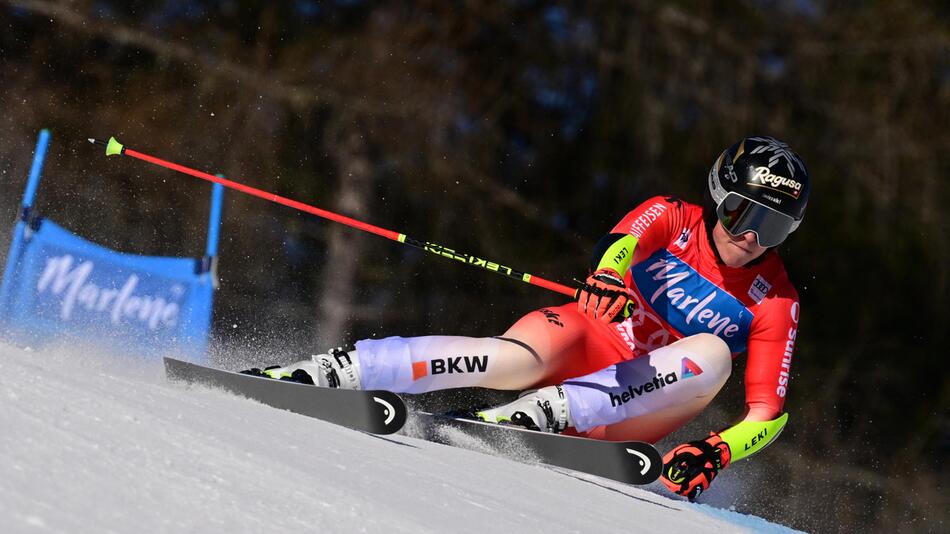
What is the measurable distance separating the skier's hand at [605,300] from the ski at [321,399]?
511mm

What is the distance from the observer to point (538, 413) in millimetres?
3088

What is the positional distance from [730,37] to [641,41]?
778 millimetres

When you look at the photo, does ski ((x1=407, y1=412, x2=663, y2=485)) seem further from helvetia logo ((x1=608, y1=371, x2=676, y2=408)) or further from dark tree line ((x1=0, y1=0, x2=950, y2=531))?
dark tree line ((x1=0, y1=0, x2=950, y2=531))

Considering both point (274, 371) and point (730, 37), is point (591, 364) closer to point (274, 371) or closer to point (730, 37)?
point (274, 371)

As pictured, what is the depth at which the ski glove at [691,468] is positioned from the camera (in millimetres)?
3023

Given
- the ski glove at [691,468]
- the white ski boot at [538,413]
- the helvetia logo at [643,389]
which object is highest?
the helvetia logo at [643,389]

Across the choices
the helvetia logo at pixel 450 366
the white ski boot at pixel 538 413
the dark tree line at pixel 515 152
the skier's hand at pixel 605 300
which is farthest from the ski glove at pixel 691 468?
the dark tree line at pixel 515 152

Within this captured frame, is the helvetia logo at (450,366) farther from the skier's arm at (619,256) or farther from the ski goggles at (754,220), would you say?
the ski goggles at (754,220)

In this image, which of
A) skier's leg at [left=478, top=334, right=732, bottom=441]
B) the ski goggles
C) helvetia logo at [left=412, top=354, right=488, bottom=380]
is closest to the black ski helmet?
the ski goggles

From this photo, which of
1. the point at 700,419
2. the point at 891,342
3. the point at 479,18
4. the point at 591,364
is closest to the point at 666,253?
the point at 591,364

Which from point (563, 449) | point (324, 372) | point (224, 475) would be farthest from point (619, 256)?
Result: point (224, 475)

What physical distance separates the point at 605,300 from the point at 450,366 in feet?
1.42

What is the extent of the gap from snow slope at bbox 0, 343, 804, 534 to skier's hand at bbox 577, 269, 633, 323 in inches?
16.2

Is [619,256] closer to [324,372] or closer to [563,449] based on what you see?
[563,449]
